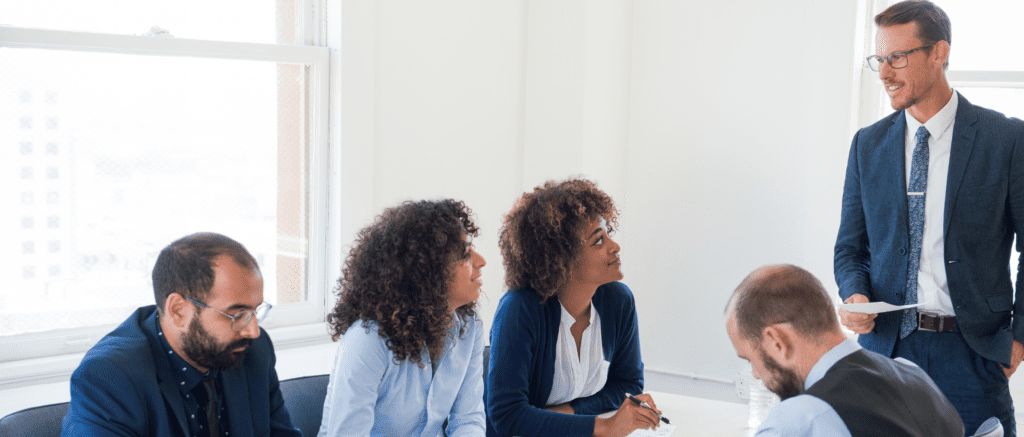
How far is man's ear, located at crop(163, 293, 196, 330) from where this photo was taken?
1.66m

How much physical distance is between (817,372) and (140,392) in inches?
50.3

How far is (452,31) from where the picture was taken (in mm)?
3172

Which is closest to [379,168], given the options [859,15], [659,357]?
[659,357]

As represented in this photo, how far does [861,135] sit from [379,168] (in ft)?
5.45

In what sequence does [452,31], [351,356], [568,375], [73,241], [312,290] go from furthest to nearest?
[452,31] → [312,290] → [73,241] → [568,375] → [351,356]

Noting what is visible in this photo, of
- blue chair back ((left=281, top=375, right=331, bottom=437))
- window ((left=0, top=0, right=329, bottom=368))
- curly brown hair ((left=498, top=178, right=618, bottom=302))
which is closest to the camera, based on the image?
blue chair back ((left=281, top=375, right=331, bottom=437))

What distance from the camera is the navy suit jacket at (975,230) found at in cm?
210

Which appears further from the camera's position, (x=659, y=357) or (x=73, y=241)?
(x=659, y=357)

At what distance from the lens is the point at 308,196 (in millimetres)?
2934

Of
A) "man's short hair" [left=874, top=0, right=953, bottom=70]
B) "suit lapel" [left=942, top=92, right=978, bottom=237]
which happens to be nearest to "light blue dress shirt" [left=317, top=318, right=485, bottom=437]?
"suit lapel" [left=942, top=92, right=978, bottom=237]

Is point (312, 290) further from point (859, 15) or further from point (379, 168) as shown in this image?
point (859, 15)

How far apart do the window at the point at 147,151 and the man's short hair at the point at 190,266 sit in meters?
0.97

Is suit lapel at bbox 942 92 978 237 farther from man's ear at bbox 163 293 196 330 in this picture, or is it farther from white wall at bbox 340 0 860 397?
man's ear at bbox 163 293 196 330

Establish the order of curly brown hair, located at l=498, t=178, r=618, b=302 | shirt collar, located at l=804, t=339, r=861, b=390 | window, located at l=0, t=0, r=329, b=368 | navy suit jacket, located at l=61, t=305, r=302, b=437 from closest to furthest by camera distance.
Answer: shirt collar, located at l=804, t=339, r=861, b=390 → navy suit jacket, located at l=61, t=305, r=302, b=437 → curly brown hair, located at l=498, t=178, r=618, b=302 → window, located at l=0, t=0, r=329, b=368
